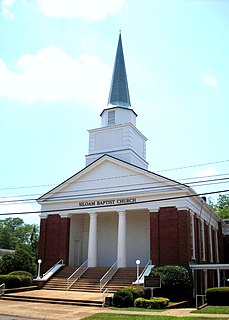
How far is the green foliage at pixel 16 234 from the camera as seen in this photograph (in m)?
90.1

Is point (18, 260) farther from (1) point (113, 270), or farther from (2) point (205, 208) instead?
(2) point (205, 208)

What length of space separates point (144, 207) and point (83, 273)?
7144 millimetres

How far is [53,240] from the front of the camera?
34.3m

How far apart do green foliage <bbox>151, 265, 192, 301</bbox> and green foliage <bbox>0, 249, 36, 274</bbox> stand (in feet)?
37.9

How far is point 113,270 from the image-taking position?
1178 inches

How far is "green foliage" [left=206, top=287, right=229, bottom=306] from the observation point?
2241 centimetres

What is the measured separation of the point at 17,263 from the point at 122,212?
31.5 ft

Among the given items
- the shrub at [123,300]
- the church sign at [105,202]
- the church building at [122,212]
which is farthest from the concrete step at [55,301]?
the church sign at [105,202]

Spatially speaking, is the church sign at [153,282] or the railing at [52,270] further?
the railing at [52,270]

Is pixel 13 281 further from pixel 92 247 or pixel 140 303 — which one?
pixel 140 303

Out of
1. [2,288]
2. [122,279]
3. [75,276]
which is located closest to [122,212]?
[122,279]

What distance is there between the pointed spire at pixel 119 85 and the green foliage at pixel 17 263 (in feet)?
55.7

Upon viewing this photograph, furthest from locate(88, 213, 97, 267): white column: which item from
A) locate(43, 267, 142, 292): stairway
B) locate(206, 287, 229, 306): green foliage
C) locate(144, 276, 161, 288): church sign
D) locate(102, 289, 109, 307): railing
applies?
locate(206, 287, 229, 306): green foliage

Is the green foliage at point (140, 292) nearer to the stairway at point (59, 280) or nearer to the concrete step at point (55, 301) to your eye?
the concrete step at point (55, 301)
